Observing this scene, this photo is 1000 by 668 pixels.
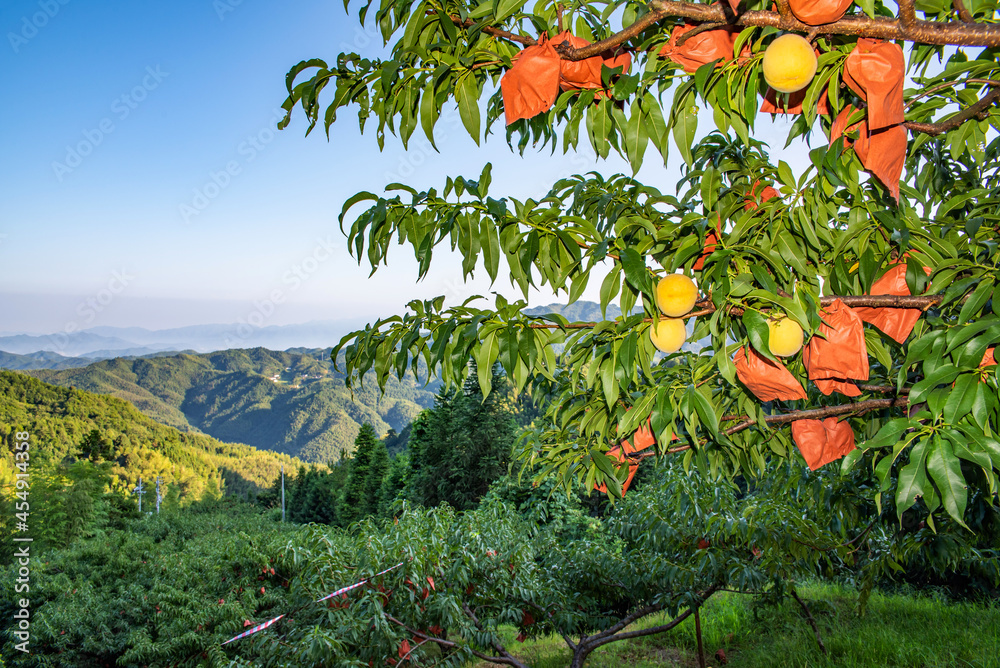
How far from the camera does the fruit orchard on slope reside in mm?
759

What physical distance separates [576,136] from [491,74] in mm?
254

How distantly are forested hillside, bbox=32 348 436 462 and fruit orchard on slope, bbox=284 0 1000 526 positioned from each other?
90.0m

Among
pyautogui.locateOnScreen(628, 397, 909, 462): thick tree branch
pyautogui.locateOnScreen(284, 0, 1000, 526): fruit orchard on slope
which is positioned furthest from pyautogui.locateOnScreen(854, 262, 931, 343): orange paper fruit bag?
pyautogui.locateOnScreen(628, 397, 909, 462): thick tree branch

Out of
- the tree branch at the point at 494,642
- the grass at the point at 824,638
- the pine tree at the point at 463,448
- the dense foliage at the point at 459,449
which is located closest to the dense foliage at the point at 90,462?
the dense foliage at the point at 459,449

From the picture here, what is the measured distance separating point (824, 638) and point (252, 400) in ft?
370

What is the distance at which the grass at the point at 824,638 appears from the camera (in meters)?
3.09

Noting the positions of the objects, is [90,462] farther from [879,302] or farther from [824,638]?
[879,302]

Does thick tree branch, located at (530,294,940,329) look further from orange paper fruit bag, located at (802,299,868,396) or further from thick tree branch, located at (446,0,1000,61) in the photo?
thick tree branch, located at (446,0,1000,61)

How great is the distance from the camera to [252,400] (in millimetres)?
103062

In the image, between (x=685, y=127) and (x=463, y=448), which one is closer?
(x=685, y=127)

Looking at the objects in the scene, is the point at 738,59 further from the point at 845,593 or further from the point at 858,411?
the point at 845,593

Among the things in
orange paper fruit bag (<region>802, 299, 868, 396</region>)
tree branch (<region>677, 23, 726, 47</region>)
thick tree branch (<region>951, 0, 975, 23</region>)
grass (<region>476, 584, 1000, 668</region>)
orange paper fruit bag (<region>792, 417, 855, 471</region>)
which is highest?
tree branch (<region>677, 23, 726, 47</region>)

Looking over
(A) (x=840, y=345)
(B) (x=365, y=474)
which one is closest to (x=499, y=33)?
(A) (x=840, y=345)

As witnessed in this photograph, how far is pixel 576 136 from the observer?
3.82 ft
